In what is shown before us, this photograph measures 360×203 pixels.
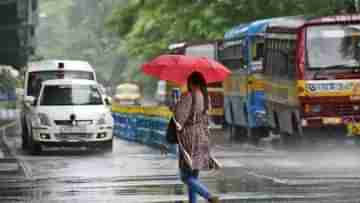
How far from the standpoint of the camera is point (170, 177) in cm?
2136

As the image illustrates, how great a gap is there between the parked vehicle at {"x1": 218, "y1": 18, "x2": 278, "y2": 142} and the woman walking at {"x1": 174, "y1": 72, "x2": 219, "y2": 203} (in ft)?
51.5

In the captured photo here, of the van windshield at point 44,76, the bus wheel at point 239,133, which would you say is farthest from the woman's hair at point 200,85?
the bus wheel at point 239,133

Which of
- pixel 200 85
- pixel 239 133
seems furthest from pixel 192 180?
pixel 239 133

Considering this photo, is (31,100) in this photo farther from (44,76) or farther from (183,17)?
(183,17)

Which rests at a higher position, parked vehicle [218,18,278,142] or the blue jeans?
the blue jeans

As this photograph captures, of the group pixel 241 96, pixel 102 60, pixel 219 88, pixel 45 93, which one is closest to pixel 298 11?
pixel 219 88

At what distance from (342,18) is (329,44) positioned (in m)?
0.67

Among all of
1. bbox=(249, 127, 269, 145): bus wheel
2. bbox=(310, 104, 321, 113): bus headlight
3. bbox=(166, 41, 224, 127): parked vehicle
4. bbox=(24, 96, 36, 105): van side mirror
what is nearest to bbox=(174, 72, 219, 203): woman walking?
bbox=(310, 104, 321, 113): bus headlight

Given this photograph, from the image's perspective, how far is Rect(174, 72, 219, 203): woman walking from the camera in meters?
15.2

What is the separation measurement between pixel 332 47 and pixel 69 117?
5819 mm

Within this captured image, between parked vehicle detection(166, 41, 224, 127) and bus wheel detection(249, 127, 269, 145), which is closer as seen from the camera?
bus wheel detection(249, 127, 269, 145)

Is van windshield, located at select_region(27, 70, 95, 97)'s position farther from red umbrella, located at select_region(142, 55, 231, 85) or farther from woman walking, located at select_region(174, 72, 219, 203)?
woman walking, located at select_region(174, 72, 219, 203)

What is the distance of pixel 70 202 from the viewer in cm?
1728

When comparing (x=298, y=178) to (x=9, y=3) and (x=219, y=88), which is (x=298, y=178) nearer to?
(x=219, y=88)
